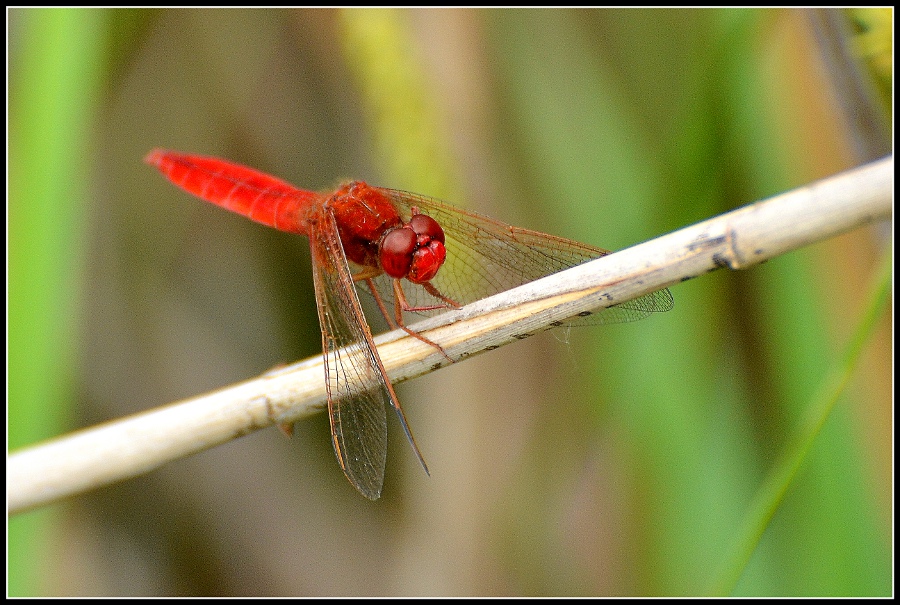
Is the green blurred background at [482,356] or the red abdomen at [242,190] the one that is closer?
the green blurred background at [482,356]

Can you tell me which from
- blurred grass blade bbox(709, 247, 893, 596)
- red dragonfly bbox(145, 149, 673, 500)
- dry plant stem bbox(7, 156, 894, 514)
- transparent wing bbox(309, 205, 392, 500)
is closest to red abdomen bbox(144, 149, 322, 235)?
red dragonfly bbox(145, 149, 673, 500)

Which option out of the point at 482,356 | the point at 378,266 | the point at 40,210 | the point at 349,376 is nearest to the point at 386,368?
the point at 349,376

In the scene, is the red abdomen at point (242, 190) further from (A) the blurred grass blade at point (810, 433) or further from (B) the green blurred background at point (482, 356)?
(A) the blurred grass blade at point (810, 433)

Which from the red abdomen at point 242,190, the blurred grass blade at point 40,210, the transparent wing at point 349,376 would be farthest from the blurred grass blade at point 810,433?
the blurred grass blade at point 40,210

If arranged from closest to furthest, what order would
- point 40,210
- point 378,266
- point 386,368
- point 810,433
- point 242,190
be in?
point 810,433 → point 386,368 → point 40,210 → point 378,266 → point 242,190

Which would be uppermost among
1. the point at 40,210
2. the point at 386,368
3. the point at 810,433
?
the point at 40,210

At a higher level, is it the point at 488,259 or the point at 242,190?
the point at 242,190

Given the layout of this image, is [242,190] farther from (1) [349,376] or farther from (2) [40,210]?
(1) [349,376]
